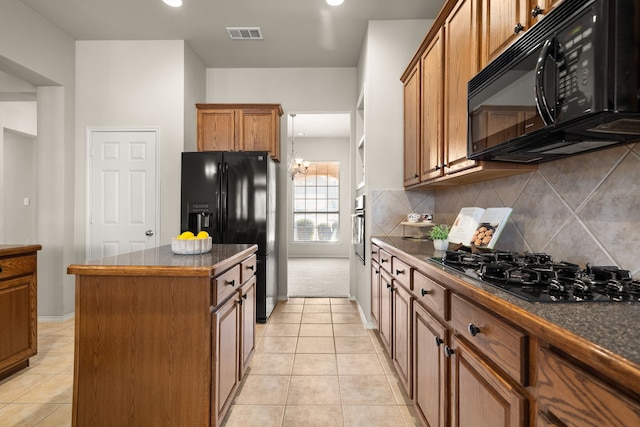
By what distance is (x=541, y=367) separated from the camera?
0.77m

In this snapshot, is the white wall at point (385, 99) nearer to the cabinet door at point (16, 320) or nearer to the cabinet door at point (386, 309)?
the cabinet door at point (386, 309)

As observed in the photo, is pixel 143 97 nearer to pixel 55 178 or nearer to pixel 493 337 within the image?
pixel 55 178

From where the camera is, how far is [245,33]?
377 cm

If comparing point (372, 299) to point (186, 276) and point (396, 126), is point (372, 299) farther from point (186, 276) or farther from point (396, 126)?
point (186, 276)

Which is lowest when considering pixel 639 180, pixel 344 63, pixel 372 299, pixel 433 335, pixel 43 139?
pixel 372 299

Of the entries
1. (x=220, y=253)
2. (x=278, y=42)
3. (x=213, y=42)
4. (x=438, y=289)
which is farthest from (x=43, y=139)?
(x=438, y=289)

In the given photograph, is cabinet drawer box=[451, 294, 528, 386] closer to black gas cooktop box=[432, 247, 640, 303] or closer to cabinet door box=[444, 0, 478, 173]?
black gas cooktop box=[432, 247, 640, 303]

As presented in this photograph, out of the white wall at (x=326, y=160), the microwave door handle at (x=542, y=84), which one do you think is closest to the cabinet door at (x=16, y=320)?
the microwave door handle at (x=542, y=84)

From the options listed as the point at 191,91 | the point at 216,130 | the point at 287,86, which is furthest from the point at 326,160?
the point at 191,91

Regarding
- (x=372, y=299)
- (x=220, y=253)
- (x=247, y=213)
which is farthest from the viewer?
(x=247, y=213)

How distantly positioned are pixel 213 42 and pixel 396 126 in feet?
7.89

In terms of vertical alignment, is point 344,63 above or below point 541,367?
above

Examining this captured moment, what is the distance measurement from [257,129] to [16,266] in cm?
271

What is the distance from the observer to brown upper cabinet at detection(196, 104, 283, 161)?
421 centimetres
